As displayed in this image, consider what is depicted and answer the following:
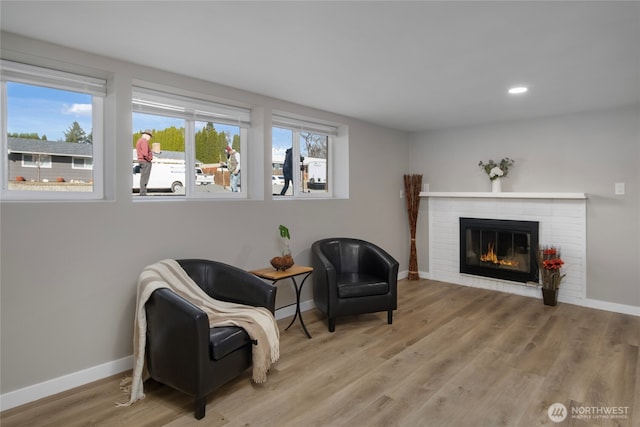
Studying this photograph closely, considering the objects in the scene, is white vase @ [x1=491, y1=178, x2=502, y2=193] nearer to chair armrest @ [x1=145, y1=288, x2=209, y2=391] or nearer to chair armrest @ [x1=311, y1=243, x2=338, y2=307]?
chair armrest @ [x1=311, y1=243, x2=338, y2=307]

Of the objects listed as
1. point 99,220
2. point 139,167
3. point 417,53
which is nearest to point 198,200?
point 139,167

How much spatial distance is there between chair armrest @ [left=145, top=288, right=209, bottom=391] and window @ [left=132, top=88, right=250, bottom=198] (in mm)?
1230

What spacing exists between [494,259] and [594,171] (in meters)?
1.60

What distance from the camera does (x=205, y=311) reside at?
8.43 feet

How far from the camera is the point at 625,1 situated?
191cm

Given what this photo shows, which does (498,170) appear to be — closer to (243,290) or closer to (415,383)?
(415,383)

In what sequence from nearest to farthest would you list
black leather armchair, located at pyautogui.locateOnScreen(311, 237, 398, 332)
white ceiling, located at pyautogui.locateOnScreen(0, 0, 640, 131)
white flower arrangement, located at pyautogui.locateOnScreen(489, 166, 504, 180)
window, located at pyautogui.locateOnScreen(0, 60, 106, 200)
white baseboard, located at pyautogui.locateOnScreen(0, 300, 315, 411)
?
white ceiling, located at pyautogui.locateOnScreen(0, 0, 640, 131)
white baseboard, located at pyautogui.locateOnScreen(0, 300, 315, 411)
window, located at pyautogui.locateOnScreen(0, 60, 106, 200)
black leather armchair, located at pyautogui.locateOnScreen(311, 237, 398, 332)
white flower arrangement, located at pyautogui.locateOnScreen(489, 166, 504, 180)

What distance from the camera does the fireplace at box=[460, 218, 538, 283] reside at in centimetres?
475

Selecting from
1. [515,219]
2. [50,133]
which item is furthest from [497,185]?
[50,133]

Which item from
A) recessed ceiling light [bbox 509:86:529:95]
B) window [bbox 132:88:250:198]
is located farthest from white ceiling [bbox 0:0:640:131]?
window [bbox 132:88:250:198]

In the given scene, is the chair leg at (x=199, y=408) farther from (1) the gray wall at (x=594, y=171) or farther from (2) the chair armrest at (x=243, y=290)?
(1) the gray wall at (x=594, y=171)

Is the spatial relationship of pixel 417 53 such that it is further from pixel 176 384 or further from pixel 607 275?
pixel 607 275

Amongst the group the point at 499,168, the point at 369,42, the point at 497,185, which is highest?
the point at 369,42

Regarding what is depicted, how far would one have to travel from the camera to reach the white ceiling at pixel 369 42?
2006 mm
